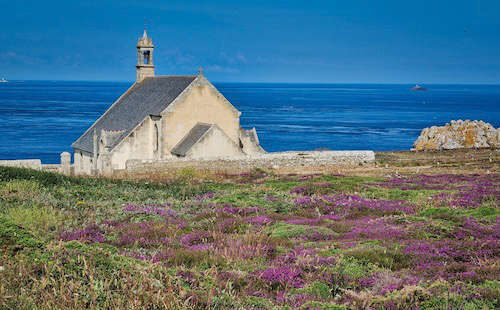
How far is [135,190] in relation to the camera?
22.6 metres

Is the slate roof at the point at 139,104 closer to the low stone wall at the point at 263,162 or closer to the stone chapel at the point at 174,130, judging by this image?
the stone chapel at the point at 174,130

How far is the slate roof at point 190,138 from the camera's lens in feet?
127

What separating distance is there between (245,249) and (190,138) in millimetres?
28679

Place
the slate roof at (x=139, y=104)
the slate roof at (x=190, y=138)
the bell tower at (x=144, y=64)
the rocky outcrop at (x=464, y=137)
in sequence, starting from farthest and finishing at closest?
1. the rocky outcrop at (x=464, y=137)
2. the bell tower at (x=144, y=64)
3. the slate roof at (x=139, y=104)
4. the slate roof at (x=190, y=138)

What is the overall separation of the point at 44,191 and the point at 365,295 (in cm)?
1436

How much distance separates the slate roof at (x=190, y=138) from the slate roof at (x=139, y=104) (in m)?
2.64

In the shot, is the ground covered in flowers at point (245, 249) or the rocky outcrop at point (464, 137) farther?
the rocky outcrop at point (464, 137)

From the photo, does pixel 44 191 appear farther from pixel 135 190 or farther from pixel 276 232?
pixel 276 232

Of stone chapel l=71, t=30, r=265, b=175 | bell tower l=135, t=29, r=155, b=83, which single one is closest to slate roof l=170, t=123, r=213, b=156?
stone chapel l=71, t=30, r=265, b=175

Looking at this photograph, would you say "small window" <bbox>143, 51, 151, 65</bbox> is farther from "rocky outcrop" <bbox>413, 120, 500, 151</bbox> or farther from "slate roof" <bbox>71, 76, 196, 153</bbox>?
"rocky outcrop" <bbox>413, 120, 500, 151</bbox>

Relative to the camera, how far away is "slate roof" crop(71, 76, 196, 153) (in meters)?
41.8

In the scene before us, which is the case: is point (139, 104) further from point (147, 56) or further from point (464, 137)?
point (464, 137)

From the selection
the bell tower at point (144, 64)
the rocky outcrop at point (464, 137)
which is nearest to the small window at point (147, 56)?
the bell tower at point (144, 64)

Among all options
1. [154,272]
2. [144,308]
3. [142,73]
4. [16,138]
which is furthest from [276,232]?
[16,138]
